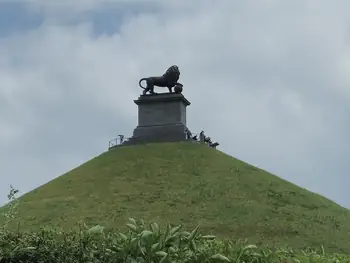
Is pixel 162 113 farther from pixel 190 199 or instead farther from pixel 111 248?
pixel 111 248

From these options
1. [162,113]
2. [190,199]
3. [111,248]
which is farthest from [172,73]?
[111,248]

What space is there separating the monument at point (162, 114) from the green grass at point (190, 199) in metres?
1.38

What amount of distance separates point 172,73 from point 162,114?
271 centimetres

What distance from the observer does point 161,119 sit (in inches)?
1597

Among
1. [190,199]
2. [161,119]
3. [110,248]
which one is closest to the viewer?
[110,248]

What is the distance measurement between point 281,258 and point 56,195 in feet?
81.8

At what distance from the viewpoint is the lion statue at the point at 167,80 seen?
4072 cm

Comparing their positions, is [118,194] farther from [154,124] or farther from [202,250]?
[202,250]

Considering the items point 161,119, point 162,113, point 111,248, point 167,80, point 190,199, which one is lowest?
point 111,248

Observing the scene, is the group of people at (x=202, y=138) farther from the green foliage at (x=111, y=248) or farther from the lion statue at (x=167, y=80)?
the green foliage at (x=111, y=248)

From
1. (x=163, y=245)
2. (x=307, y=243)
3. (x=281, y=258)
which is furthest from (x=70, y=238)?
(x=307, y=243)

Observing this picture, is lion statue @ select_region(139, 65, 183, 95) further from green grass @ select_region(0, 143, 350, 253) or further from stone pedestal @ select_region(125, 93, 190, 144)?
green grass @ select_region(0, 143, 350, 253)

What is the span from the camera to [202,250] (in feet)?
26.7

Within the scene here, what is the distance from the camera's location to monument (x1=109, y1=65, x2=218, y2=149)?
4044 centimetres
